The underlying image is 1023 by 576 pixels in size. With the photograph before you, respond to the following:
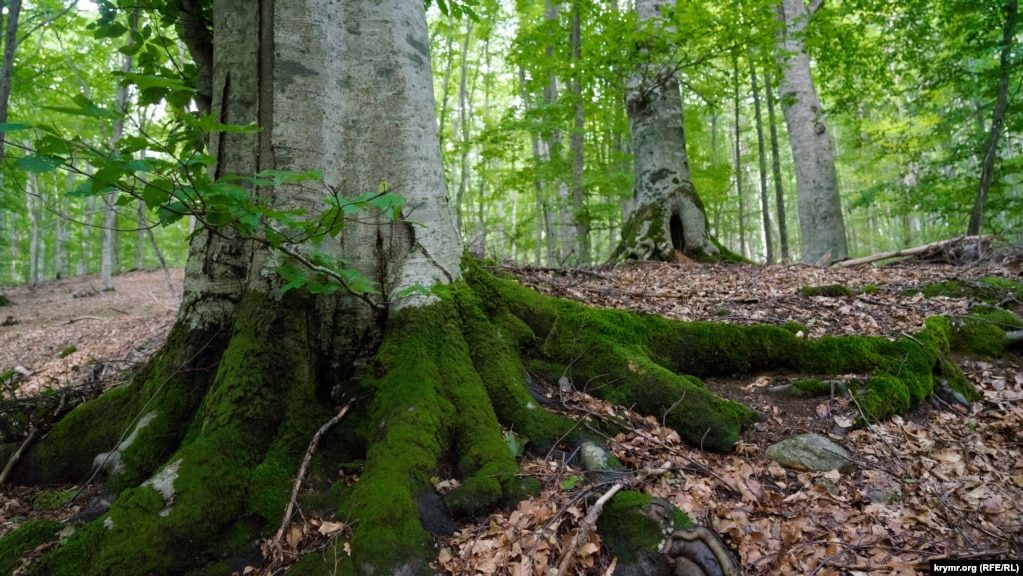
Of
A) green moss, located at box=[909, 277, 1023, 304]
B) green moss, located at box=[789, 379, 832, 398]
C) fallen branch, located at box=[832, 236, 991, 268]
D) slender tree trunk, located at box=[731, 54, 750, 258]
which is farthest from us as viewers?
slender tree trunk, located at box=[731, 54, 750, 258]

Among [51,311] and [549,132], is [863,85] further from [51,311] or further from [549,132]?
[51,311]

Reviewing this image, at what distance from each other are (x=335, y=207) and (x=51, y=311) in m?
16.3

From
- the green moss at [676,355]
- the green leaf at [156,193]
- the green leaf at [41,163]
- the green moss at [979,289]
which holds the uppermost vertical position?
the green leaf at [41,163]

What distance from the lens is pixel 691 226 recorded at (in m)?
7.85

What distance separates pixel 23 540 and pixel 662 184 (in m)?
7.90

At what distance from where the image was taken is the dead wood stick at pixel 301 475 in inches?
87.3

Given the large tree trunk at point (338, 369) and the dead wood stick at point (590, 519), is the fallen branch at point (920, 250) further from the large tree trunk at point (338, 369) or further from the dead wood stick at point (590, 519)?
A: the dead wood stick at point (590, 519)

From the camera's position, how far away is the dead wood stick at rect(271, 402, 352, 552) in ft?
7.27

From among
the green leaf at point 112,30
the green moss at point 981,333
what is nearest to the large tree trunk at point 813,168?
the green moss at point 981,333

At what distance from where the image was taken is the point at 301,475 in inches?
96.5

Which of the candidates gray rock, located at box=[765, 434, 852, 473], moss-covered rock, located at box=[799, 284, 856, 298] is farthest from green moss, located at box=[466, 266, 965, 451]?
moss-covered rock, located at box=[799, 284, 856, 298]

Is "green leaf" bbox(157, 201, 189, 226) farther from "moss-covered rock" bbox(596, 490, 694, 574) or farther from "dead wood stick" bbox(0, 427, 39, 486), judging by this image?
"dead wood stick" bbox(0, 427, 39, 486)

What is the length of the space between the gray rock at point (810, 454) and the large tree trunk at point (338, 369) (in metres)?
0.26

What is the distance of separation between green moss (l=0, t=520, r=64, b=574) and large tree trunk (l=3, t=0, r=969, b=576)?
0.52ft
